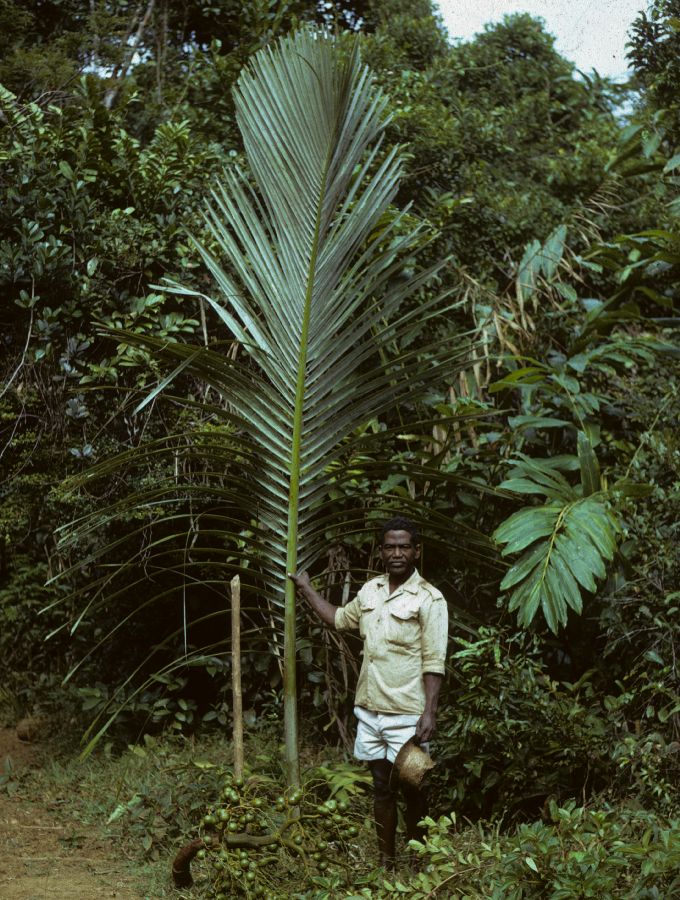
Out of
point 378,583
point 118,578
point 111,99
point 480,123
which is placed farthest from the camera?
point 480,123

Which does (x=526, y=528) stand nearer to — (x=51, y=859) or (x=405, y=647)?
(x=405, y=647)

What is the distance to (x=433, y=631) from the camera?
4.29 m

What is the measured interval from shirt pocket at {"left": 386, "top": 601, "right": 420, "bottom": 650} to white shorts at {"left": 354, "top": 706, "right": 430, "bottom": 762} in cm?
29

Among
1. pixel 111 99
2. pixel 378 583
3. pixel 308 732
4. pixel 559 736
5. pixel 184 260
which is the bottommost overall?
pixel 308 732

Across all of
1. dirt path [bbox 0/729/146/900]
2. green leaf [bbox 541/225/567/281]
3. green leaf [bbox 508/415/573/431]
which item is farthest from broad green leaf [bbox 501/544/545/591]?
green leaf [bbox 541/225/567/281]

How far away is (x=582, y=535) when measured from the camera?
4.78 metres

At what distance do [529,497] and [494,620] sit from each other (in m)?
0.69

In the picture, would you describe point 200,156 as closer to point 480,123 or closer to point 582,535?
point 480,123

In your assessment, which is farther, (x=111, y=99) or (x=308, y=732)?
(x=111, y=99)

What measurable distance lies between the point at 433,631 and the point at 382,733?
45 cm

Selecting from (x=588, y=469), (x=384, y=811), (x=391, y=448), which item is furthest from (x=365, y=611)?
(x=391, y=448)

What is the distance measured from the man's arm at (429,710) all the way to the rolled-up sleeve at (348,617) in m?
0.40

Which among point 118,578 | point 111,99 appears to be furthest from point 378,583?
point 111,99

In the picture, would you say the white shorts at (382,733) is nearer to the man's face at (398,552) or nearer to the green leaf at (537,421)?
the man's face at (398,552)
